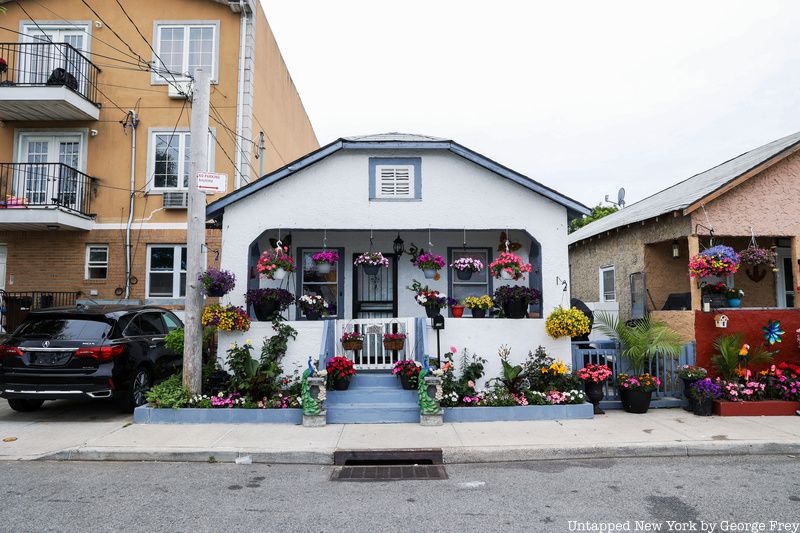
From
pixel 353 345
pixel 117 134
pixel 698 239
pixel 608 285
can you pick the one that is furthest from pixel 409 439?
pixel 117 134

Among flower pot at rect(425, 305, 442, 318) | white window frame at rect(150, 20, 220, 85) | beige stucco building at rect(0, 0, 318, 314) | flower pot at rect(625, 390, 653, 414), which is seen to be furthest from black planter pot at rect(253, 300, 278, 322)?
white window frame at rect(150, 20, 220, 85)

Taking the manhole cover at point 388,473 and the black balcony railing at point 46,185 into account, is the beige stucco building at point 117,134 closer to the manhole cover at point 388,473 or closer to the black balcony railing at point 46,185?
the black balcony railing at point 46,185

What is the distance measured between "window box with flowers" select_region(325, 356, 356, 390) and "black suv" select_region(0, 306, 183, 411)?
10.2 feet

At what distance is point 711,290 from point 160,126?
13.6m

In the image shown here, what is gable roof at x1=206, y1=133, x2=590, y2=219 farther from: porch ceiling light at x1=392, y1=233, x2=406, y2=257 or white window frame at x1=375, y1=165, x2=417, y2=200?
porch ceiling light at x1=392, y1=233, x2=406, y2=257

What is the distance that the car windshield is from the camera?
7770 millimetres

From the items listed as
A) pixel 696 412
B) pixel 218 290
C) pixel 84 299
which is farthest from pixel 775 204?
pixel 84 299

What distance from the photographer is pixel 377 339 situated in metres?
9.23

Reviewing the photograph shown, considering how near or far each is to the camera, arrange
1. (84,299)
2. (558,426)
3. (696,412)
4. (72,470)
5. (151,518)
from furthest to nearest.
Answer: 1. (84,299)
2. (696,412)
3. (558,426)
4. (72,470)
5. (151,518)

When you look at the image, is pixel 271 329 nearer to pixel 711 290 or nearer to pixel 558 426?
pixel 558 426

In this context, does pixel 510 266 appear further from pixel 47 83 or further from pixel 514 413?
pixel 47 83

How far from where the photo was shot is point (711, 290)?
925 cm

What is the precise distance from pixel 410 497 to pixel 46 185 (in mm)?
13664

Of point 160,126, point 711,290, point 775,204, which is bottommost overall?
point 711,290
